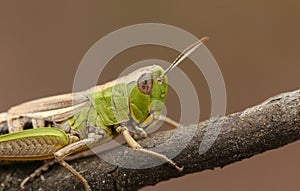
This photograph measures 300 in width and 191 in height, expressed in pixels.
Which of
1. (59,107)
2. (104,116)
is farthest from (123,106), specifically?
(59,107)

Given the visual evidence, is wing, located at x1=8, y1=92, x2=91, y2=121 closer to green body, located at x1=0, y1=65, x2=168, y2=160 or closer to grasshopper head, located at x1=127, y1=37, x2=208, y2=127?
green body, located at x1=0, y1=65, x2=168, y2=160

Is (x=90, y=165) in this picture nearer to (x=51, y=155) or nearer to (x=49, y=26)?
(x=51, y=155)

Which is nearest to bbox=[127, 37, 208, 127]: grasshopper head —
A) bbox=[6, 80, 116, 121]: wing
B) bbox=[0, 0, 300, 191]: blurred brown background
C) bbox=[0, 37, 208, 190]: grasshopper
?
bbox=[0, 37, 208, 190]: grasshopper

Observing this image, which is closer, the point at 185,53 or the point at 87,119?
the point at 185,53

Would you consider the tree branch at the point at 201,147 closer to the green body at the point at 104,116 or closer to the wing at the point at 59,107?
the green body at the point at 104,116

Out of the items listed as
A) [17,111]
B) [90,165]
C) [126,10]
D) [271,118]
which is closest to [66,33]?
[126,10]

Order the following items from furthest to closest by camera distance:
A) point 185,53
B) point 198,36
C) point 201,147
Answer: point 198,36
point 185,53
point 201,147

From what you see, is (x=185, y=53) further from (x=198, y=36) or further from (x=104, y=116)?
(x=198, y=36)
